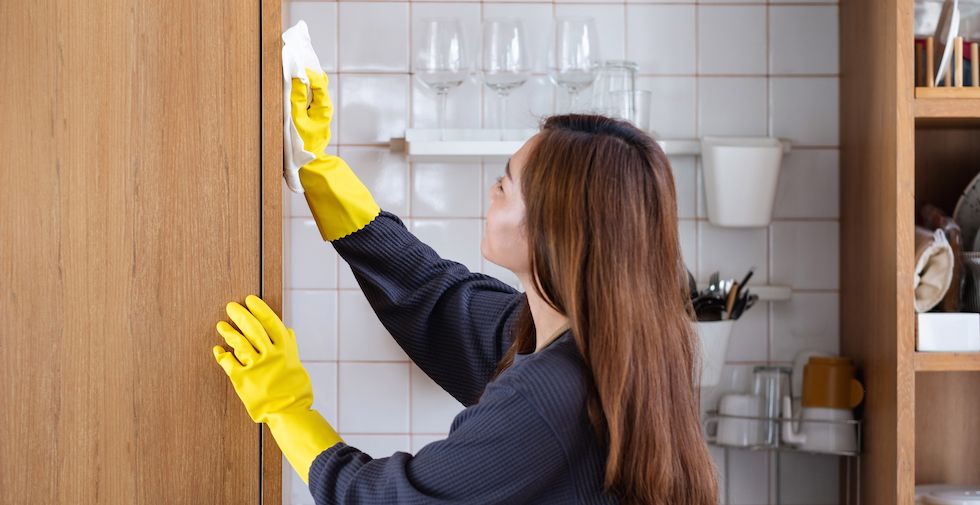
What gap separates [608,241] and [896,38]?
34.1 inches

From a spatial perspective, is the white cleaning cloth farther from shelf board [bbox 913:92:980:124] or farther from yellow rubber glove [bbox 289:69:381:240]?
shelf board [bbox 913:92:980:124]

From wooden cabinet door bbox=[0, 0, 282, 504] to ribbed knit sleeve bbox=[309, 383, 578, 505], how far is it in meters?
0.15

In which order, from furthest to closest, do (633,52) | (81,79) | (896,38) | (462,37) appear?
(633,52) → (462,37) → (896,38) → (81,79)

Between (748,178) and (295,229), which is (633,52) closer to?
(748,178)

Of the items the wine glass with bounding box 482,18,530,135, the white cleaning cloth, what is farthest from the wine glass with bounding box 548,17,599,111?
the white cleaning cloth

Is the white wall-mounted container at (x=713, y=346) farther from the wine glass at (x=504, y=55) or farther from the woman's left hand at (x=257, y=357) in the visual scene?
the woman's left hand at (x=257, y=357)

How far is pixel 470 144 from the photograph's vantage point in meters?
1.96

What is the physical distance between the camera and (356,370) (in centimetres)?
211

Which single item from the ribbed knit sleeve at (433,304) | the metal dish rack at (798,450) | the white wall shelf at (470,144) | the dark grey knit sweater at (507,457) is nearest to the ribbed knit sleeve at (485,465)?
the dark grey knit sweater at (507,457)

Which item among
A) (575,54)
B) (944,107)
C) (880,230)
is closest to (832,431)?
(880,230)

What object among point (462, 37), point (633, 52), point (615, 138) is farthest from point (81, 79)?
point (633, 52)

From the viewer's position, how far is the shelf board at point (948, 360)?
1.77m

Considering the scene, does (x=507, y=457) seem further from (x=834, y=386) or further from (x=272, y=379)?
(x=834, y=386)

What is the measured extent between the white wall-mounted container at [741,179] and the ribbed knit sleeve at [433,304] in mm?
665
